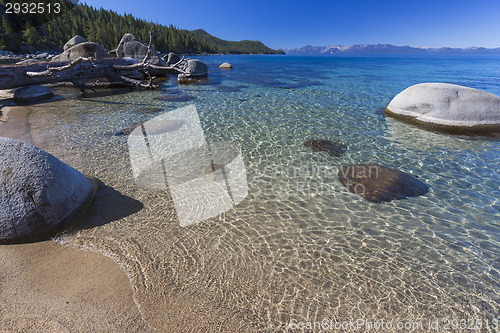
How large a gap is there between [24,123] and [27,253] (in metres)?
9.24

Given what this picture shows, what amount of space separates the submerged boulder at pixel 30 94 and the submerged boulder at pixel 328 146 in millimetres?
16412

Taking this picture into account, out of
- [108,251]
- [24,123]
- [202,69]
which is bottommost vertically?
[108,251]

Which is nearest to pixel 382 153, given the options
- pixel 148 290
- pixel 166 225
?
A: pixel 166 225

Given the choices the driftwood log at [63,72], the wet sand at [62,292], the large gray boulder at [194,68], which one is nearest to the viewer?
the wet sand at [62,292]

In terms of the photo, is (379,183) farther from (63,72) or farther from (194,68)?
(194,68)

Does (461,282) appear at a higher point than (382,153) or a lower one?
lower

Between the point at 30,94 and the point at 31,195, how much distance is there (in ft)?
47.7

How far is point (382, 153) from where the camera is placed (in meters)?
7.42

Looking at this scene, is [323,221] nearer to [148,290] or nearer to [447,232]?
[447,232]

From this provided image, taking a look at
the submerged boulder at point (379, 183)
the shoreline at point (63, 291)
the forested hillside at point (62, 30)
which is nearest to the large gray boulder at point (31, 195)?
the shoreline at point (63, 291)

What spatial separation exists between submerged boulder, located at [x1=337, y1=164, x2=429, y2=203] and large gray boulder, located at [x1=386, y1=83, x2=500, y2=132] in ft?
18.8

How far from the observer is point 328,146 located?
312 inches

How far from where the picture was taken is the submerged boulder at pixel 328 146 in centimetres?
749

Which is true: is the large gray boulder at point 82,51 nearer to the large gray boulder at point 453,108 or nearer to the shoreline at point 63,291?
the shoreline at point 63,291
